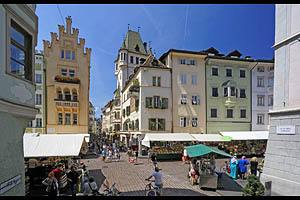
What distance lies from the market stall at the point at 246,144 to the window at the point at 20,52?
21.9m

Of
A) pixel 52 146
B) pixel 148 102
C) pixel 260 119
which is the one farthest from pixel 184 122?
pixel 52 146

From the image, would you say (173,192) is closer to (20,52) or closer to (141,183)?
(141,183)

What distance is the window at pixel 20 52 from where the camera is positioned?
5566 millimetres

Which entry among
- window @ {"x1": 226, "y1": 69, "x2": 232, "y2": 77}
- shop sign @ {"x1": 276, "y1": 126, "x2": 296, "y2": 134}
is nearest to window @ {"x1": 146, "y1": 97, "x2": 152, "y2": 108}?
window @ {"x1": 226, "y1": 69, "x2": 232, "y2": 77}

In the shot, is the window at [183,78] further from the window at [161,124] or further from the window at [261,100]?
the window at [261,100]

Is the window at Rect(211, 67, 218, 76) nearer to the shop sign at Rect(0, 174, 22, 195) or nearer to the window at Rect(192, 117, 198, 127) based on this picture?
the window at Rect(192, 117, 198, 127)

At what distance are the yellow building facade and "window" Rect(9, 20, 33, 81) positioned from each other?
19.1 m

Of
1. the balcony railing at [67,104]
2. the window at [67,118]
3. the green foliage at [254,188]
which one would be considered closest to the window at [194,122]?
the green foliage at [254,188]

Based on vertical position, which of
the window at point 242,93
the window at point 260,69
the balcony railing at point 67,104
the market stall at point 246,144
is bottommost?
the market stall at point 246,144

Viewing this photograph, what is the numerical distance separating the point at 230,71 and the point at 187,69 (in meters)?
6.89

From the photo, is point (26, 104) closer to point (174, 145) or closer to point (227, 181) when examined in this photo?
point (227, 181)

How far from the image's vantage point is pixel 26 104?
19.6 feet

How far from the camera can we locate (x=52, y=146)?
975 cm
